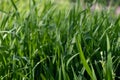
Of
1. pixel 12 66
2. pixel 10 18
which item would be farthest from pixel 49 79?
pixel 10 18

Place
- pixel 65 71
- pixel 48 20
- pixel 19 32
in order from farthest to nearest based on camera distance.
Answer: pixel 48 20 → pixel 19 32 → pixel 65 71

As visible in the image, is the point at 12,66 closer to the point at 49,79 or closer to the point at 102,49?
the point at 49,79

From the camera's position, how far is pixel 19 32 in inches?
72.6

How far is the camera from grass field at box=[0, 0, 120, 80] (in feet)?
5.11

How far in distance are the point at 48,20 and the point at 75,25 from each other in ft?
0.61

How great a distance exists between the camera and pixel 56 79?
5.08ft

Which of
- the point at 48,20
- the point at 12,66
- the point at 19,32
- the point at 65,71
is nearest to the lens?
the point at 65,71

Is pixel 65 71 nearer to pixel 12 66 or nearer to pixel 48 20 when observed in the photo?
pixel 12 66

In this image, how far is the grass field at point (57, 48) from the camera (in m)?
1.56

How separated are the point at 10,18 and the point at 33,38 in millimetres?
412

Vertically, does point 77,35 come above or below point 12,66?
above

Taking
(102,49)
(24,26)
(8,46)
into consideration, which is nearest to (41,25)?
(24,26)

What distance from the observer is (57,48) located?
1619 mm

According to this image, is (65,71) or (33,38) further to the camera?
(33,38)
